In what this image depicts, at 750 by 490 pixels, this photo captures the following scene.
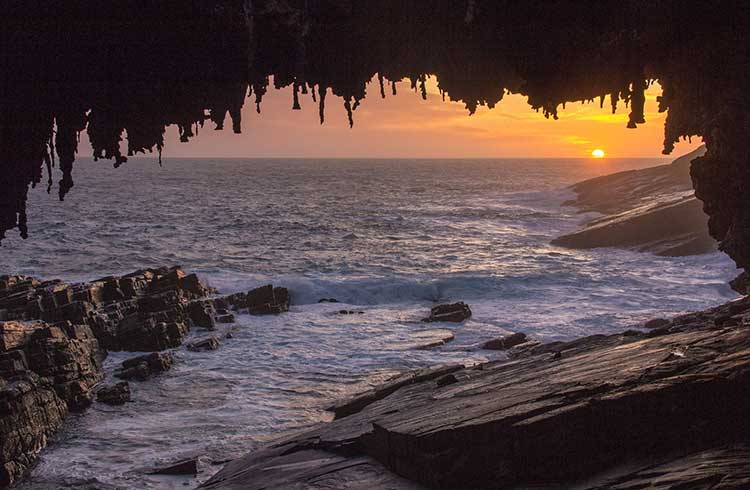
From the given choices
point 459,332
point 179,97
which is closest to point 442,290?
point 459,332

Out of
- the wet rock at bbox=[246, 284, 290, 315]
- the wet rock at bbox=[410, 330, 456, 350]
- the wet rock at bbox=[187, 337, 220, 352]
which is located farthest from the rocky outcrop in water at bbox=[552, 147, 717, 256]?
the wet rock at bbox=[187, 337, 220, 352]

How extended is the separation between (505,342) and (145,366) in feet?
37.0

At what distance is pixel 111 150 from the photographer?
7.46 m

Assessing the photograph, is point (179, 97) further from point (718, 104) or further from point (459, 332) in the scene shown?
point (459, 332)

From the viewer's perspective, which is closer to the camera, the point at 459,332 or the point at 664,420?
the point at 664,420

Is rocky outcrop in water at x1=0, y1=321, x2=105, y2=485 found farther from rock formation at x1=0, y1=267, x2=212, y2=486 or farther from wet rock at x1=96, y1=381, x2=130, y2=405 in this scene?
wet rock at x1=96, y1=381, x2=130, y2=405

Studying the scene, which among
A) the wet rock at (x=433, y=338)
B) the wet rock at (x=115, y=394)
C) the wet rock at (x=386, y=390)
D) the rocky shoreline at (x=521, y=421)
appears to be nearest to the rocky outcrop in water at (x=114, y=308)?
the wet rock at (x=115, y=394)

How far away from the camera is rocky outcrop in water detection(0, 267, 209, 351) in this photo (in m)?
20.4

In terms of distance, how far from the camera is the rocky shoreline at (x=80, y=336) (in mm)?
12578

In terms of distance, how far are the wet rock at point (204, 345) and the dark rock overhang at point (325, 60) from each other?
1354 centimetres

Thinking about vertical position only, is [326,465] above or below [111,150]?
below

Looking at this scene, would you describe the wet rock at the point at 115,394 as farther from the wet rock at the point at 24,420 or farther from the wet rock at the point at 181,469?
the wet rock at the point at 181,469

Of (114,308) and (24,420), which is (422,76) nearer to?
(24,420)

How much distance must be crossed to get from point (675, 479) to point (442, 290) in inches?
992
